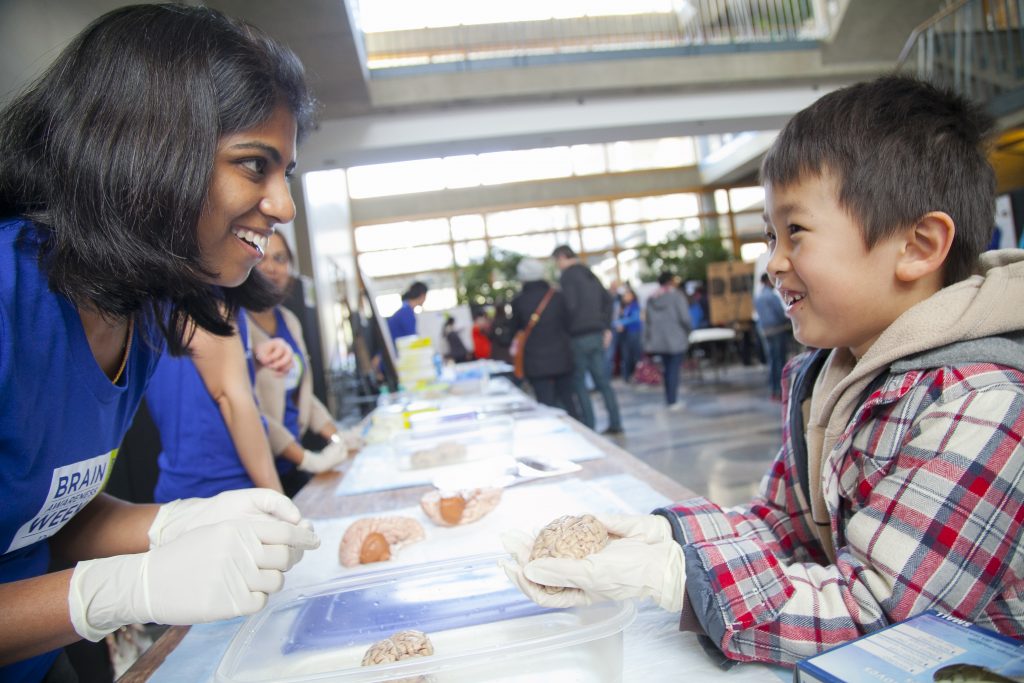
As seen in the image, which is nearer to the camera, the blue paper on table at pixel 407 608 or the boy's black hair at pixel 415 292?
the blue paper on table at pixel 407 608

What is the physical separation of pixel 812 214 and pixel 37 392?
3.48 feet

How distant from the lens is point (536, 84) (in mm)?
8180

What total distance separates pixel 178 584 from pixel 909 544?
0.86 metres

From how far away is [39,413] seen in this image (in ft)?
2.72

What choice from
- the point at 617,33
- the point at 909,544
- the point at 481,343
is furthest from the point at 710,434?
the point at 617,33

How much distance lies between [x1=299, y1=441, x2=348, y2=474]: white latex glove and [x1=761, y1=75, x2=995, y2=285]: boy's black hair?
1.72 meters

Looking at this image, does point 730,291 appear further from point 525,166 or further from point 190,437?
point 190,437

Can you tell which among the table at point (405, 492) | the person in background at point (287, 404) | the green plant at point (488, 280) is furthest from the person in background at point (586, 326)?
the green plant at point (488, 280)

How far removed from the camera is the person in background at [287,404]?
2145 millimetres

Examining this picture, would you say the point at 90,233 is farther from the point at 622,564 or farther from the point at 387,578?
the point at 622,564

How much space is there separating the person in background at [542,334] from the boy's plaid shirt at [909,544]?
16.0 feet

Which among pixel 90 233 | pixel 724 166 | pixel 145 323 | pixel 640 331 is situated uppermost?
pixel 724 166

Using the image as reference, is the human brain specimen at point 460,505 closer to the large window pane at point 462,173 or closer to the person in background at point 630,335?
the person in background at point 630,335

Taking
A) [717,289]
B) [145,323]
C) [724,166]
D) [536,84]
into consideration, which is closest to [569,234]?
[724,166]
